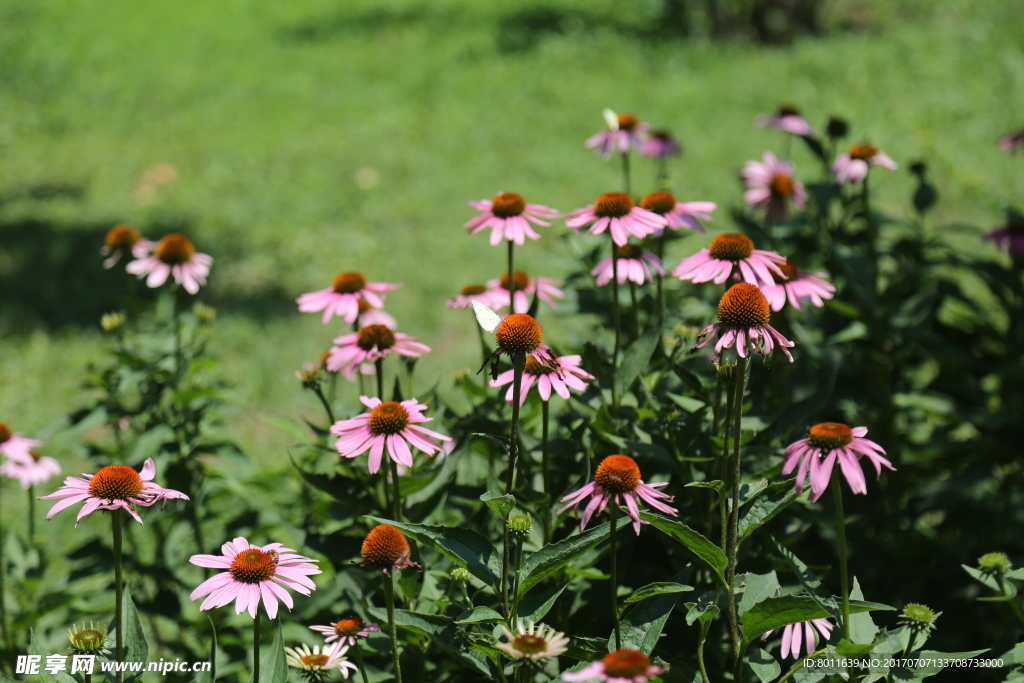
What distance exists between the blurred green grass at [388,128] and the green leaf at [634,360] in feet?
6.62

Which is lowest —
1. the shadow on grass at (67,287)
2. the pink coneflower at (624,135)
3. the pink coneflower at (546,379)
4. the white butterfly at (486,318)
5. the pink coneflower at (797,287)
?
the shadow on grass at (67,287)

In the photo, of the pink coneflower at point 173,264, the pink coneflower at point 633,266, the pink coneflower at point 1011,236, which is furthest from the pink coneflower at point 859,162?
the pink coneflower at point 173,264

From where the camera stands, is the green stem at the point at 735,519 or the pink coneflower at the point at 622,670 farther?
the green stem at the point at 735,519

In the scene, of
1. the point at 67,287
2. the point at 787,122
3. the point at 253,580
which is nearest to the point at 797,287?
the point at 253,580

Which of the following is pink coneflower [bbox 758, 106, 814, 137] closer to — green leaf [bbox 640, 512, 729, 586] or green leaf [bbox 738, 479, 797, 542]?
green leaf [bbox 738, 479, 797, 542]

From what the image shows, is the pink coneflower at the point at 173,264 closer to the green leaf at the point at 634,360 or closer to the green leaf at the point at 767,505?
the green leaf at the point at 634,360

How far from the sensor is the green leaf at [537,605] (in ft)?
4.35

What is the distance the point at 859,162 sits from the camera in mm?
2447

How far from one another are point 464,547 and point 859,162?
166cm

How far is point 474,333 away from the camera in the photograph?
4.44 m

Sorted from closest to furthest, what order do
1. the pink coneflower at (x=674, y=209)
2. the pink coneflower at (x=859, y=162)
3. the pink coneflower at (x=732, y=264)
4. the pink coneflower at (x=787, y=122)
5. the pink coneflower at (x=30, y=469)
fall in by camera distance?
1. the pink coneflower at (x=732, y=264)
2. the pink coneflower at (x=674, y=209)
3. the pink coneflower at (x=30, y=469)
4. the pink coneflower at (x=859, y=162)
5. the pink coneflower at (x=787, y=122)

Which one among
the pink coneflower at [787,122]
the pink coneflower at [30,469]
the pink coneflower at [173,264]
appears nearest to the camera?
the pink coneflower at [30,469]

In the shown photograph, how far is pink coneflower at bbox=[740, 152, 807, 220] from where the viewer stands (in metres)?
2.52

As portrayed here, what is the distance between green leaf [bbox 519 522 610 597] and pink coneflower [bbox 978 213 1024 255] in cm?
172
